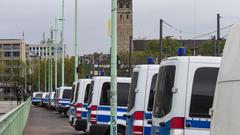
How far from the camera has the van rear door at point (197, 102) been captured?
30.7 ft

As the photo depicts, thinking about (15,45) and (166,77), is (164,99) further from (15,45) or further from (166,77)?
(15,45)

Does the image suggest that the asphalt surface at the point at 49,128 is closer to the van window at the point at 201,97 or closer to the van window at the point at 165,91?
the van window at the point at 165,91

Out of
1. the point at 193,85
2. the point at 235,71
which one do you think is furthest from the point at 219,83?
the point at 193,85

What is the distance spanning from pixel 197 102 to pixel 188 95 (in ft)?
0.70

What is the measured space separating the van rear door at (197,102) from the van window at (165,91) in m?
0.27

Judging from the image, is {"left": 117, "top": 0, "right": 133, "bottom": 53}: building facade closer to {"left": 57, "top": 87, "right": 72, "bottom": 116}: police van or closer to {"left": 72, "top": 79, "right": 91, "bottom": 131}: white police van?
{"left": 57, "top": 87, "right": 72, "bottom": 116}: police van

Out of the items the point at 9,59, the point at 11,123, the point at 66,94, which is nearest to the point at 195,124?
the point at 11,123

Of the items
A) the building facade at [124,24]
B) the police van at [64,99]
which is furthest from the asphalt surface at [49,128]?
the building facade at [124,24]

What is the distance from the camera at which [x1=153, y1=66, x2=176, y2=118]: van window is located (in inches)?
371

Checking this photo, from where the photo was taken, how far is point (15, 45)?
547 feet

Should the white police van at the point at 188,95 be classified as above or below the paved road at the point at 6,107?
above

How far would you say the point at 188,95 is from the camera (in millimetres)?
9289

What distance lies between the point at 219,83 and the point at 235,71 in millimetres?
402

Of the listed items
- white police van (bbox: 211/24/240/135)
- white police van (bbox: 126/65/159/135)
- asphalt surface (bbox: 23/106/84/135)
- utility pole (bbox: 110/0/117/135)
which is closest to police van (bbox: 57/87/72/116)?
asphalt surface (bbox: 23/106/84/135)
